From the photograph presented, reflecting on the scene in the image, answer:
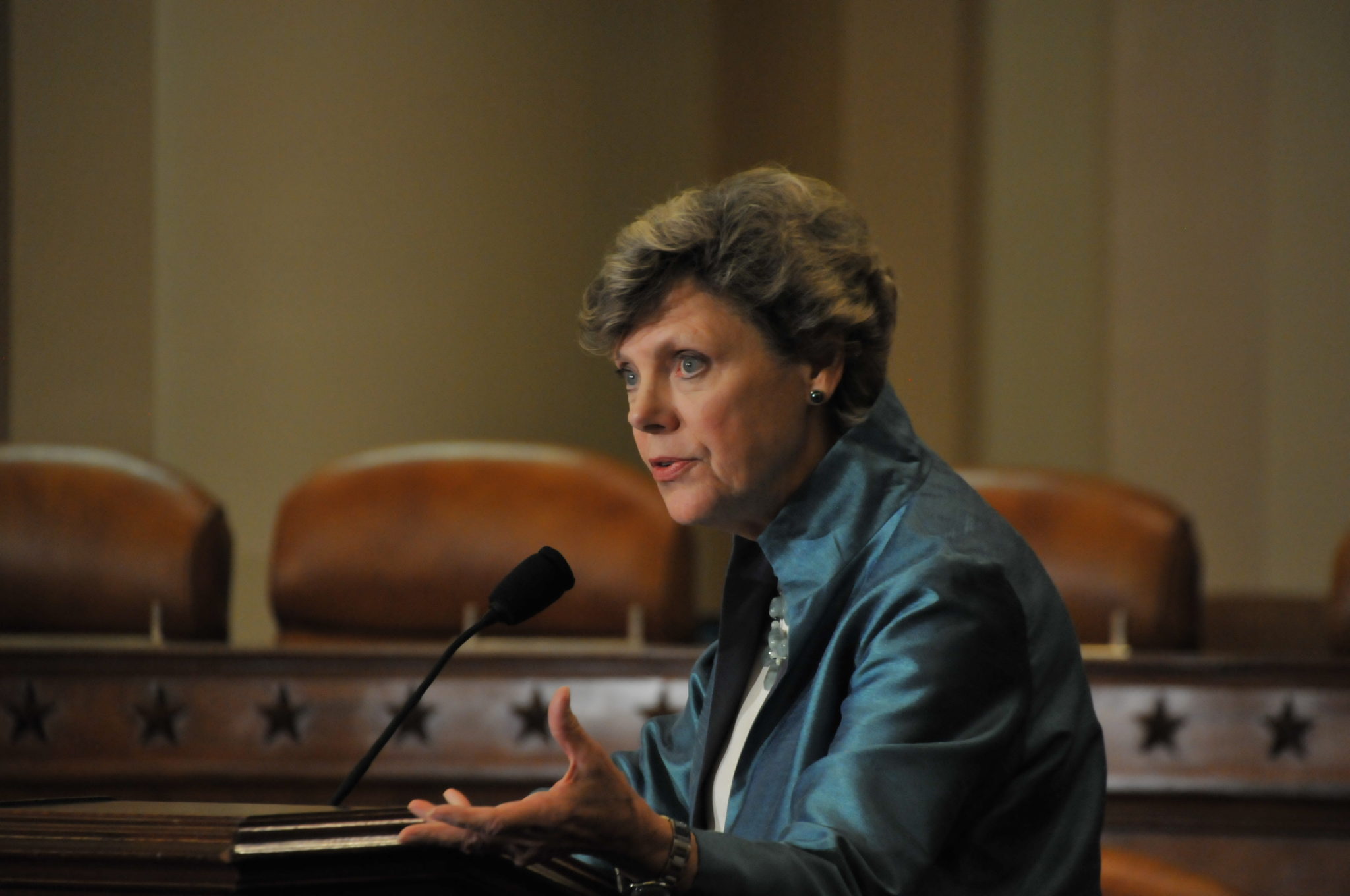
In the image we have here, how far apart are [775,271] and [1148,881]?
823mm

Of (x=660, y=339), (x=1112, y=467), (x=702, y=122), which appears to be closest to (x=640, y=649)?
(x=660, y=339)

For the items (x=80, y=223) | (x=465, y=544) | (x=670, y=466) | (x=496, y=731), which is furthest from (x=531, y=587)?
(x=80, y=223)

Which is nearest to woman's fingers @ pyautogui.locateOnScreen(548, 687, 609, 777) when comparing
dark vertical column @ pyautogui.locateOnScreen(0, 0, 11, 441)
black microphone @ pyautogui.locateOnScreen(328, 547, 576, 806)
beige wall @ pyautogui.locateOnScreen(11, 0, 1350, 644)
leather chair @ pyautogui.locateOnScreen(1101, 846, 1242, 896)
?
black microphone @ pyautogui.locateOnScreen(328, 547, 576, 806)

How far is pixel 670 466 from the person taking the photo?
1.67 m

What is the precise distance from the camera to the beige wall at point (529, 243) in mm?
4285

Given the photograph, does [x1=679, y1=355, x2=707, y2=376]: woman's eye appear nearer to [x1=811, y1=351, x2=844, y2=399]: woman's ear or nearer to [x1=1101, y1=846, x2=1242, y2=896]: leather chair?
[x1=811, y1=351, x2=844, y2=399]: woman's ear

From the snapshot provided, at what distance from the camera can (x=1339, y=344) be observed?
4254 millimetres

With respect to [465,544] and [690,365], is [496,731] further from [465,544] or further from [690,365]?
[690,365]

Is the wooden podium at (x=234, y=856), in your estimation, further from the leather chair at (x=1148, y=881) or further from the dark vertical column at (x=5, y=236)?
the dark vertical column at (x=5, y=236)

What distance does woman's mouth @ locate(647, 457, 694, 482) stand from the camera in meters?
1.67

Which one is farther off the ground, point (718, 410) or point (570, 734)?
point (718, 410)

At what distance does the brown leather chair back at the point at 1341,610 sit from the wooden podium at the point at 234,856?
7.23 feet

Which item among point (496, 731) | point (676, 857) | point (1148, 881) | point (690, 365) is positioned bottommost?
point (496, 731)

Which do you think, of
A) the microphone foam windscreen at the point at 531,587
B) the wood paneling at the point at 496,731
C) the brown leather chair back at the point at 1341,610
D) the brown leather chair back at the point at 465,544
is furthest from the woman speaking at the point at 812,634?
the brown leather chair back at the point at 1341,610
